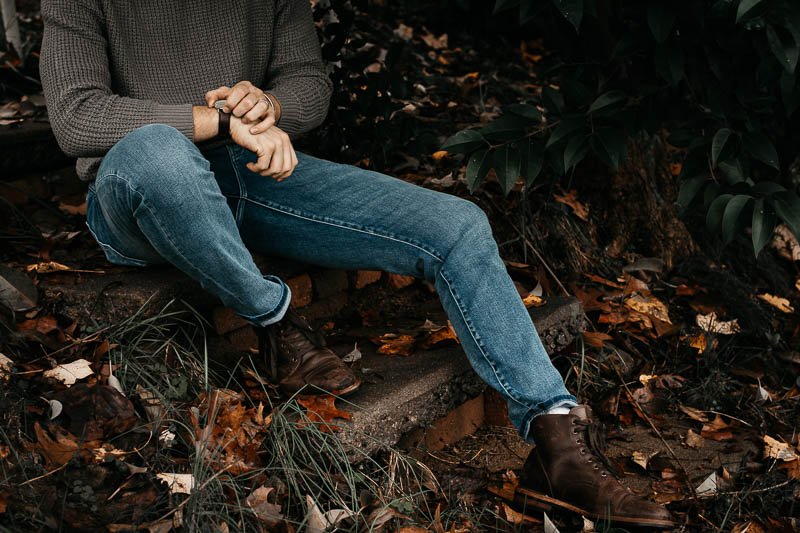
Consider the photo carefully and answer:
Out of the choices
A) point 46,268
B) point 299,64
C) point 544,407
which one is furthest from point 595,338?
point 46,268

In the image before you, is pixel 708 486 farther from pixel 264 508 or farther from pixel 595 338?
pixel 264 508

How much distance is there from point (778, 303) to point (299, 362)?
2.15 m

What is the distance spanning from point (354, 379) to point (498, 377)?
15.2 inches

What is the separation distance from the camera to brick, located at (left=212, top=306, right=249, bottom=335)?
7.98 feet

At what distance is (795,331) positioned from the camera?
10.7 feet

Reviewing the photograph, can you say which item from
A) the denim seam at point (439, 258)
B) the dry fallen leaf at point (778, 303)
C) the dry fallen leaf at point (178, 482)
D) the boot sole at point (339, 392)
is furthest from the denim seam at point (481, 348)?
the dry fallen leaf at point (778, 303)

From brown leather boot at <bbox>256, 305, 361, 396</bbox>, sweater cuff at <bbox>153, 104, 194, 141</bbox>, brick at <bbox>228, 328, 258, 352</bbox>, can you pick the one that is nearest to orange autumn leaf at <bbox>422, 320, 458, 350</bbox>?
brown leather boot at <bbox>256, 305, 361, 396</bbox>

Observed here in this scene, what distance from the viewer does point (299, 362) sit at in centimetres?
222

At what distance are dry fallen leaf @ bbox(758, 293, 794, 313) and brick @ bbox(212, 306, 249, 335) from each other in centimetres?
216

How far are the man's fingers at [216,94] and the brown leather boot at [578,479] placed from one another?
120 centimetres

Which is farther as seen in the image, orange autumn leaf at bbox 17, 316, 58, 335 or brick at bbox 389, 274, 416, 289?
brick at bbox 389, 274, 416, 289

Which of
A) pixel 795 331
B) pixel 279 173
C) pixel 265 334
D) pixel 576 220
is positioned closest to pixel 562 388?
pixel 265 334

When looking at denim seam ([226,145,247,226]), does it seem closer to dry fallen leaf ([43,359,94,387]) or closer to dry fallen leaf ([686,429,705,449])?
dry fallen leaf ([43,359,94,387])

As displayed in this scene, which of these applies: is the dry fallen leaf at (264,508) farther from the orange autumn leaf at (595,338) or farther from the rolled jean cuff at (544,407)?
the orange autumn leaf at (595,338)
